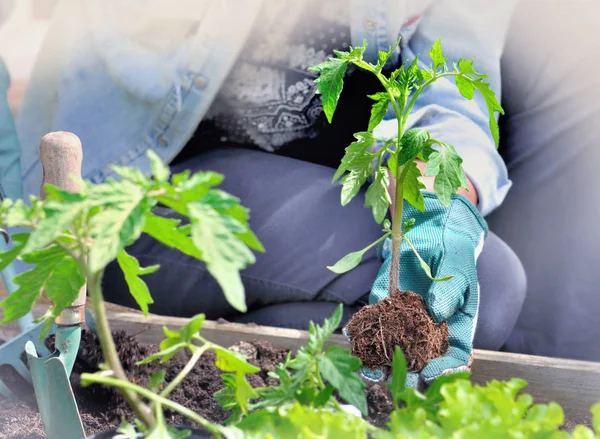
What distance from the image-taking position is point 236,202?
46 centimetres

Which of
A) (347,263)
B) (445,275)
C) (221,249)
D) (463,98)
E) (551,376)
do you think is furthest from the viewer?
(463,98)

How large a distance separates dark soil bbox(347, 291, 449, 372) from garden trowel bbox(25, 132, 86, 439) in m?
0.40

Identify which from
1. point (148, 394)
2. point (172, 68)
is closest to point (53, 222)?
point (148, 394)

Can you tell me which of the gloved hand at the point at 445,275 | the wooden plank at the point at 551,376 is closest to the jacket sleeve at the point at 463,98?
the gloved hand at the point at 445,275

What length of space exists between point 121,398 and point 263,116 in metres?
0.78

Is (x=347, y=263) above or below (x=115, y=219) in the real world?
below

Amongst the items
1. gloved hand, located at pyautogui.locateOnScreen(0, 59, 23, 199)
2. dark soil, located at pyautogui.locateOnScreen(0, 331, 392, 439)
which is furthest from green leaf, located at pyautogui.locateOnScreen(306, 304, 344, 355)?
gloved hand, located at pyautogui.locateOnScreen(0, 59, 23, 199)

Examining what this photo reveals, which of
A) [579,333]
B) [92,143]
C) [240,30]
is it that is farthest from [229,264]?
[579,333]

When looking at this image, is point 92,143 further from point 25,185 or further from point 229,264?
point 229,264

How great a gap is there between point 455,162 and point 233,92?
0.92m

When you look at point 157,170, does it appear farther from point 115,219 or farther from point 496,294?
point 496,294

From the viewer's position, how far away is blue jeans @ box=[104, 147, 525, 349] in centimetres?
151

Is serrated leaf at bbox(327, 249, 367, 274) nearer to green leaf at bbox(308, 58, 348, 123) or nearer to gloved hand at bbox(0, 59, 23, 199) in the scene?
green leaf at bbox(308, 58, 348, 123)

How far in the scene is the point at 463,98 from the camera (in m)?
1.50
